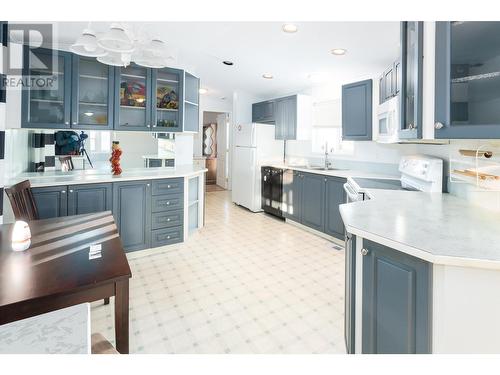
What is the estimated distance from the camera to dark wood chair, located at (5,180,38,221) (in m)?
2.06

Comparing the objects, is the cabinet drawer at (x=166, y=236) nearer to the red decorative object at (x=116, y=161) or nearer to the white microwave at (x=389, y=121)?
the red decorative object at (x=116, y=161)

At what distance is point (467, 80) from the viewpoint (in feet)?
4.25

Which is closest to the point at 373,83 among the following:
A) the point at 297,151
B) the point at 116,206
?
the point at 297,151

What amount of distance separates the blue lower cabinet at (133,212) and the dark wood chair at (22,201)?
88cm

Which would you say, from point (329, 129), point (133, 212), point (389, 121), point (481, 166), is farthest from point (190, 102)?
point (481, 166)

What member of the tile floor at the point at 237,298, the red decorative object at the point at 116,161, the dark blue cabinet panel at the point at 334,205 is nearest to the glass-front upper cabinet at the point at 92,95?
the red decorative object at the point at 116,161

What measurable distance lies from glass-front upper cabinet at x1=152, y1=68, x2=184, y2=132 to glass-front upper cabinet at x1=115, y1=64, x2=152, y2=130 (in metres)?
0.11

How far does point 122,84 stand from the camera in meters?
3.58

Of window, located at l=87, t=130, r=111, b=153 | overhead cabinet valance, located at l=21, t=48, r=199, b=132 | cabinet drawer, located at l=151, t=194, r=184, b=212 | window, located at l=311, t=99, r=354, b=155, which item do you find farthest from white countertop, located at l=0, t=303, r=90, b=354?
window, located at l=311, t=99, r=354, b=155

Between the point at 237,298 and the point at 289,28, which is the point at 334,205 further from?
the point at 289,28

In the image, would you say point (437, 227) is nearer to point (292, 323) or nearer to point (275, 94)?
point (292, 323)

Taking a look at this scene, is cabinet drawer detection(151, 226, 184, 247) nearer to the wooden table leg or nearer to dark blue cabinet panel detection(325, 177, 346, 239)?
dark blue cabinet panel detection(325, 177, 346, 239)

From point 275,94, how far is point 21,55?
4236mm

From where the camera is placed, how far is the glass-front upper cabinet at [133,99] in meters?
3.56
